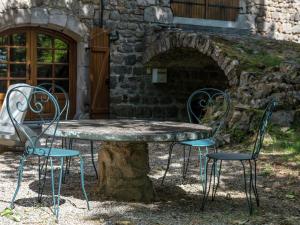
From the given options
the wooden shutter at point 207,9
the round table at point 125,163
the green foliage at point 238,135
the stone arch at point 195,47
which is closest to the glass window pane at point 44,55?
the stone arch at point 195,47

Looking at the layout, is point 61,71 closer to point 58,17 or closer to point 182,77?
point 58,17

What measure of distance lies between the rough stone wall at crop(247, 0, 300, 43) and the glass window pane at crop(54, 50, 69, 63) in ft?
13.1

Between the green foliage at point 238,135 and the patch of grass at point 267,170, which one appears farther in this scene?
the green foliage at point 238,135

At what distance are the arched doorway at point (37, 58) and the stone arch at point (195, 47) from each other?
56.9 inches

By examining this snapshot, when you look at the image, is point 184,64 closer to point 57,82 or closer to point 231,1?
point 231,1

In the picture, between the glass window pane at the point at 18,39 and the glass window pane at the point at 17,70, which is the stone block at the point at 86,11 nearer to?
the glass window pane at the point at 18,39

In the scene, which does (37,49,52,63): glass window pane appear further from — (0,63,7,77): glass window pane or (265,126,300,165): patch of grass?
(265,126,300,165): patch of grass

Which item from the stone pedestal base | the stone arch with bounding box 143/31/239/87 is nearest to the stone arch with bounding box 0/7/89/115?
the stone arch with bounding box 143/31/239/87

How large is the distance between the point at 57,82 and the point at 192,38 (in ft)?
8.45

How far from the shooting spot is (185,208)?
13.3 feet

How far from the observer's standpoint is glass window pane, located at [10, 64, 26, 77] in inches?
370

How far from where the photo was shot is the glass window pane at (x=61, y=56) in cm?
984

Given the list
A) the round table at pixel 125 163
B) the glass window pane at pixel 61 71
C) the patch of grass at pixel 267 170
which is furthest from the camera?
the glass window pane at pixel 61 71

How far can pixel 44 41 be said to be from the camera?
9.69 m
